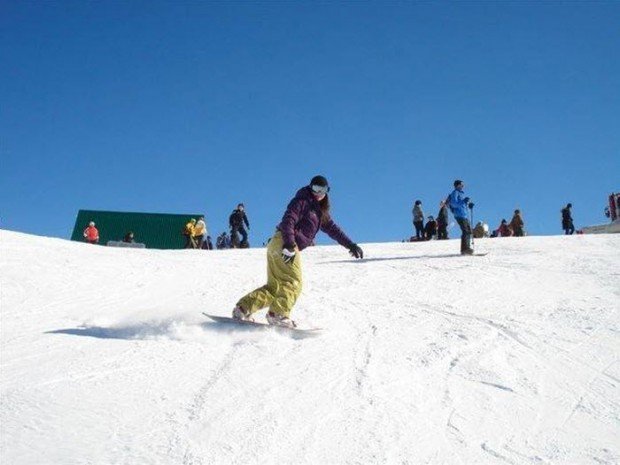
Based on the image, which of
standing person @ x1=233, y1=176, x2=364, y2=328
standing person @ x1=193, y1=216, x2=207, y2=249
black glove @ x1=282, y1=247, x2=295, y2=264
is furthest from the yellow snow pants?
standing person @ x1=193, y1=216, x2=207, y2=249

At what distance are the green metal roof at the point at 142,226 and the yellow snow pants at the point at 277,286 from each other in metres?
24.1

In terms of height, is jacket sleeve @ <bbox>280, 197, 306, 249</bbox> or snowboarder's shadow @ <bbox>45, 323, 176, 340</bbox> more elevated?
jacket sleeve @ <bbox>280, 197, 306, 249</bbox>

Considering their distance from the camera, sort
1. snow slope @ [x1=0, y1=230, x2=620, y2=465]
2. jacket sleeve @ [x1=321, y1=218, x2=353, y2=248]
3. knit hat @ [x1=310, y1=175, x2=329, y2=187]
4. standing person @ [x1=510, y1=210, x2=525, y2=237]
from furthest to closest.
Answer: standing person @ [x1=510, y1=210, x2=525, y2=237] < jacket sleeve @ [x1=321, y1=218, x2=353, y2=248] < knit hat @ [x1=310, y1=175, x2=329, y2=187] < snow slope @ [x1=0, y1=230, x2=620, y2=465]

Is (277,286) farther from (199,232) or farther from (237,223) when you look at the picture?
(199,232)

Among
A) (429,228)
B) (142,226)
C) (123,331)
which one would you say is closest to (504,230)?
(429,228)

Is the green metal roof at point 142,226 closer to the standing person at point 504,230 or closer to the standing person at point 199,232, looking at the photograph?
the standing person at point 199,232

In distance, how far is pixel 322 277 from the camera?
925 cm

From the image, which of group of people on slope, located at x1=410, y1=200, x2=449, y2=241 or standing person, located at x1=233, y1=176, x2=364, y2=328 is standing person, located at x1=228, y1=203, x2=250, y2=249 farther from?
standing person, located at x1=233, y1=176, x2=364, y2=328

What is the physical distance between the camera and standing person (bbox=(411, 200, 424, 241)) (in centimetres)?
1962

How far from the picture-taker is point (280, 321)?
531 centimetres

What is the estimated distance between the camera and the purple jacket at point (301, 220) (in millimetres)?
5398

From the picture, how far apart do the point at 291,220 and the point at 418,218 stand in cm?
1476

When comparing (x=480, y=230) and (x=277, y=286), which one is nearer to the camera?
(x=277, y=286)

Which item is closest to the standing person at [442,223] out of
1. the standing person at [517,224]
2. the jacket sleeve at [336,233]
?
the standing person at [517,224]
